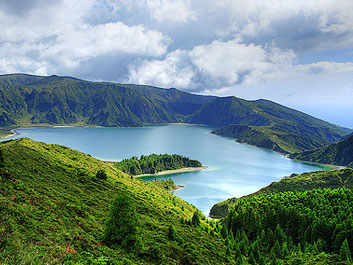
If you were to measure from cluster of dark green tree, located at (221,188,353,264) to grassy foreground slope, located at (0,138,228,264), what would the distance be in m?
9.38

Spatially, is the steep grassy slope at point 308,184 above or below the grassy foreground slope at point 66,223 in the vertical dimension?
below

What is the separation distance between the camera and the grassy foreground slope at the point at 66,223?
2338 centimetres

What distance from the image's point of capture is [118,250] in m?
32.1

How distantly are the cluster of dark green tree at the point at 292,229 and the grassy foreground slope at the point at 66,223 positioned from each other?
9.38 meters

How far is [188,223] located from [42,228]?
4300 cm

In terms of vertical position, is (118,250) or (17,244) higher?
(17,244)

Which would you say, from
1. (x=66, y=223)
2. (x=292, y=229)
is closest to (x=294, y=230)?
(x=292, y=229)

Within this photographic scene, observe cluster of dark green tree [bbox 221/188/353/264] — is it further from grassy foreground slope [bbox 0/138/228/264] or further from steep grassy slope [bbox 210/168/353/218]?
steep grassy slope [bbox 210/168/353/218]

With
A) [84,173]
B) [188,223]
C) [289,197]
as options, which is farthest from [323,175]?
[84,173]

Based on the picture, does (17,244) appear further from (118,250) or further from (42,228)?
(118,250)

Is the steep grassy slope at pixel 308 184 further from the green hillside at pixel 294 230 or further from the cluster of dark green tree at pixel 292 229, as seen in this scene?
the cluster of dark green tree at pixel 292 229

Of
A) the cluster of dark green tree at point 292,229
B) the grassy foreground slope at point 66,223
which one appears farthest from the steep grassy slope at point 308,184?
the grassy foreground slope at point 66,223

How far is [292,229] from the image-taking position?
73.9 meters

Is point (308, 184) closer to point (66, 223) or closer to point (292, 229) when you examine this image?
point (292, 229)
